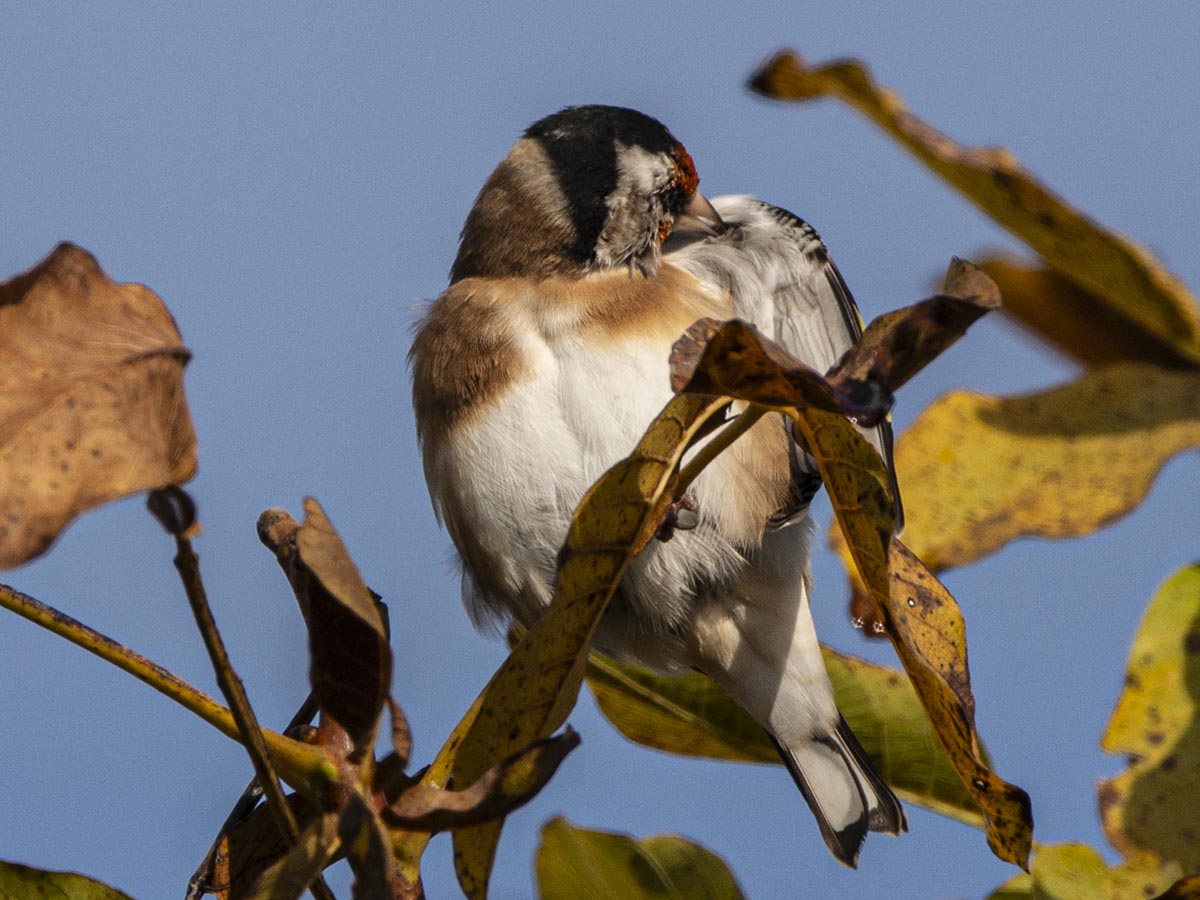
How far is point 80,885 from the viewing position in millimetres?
1637

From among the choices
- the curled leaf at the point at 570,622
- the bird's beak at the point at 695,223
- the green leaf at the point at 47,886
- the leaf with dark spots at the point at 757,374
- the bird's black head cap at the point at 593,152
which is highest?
the bird's black head cap at the point at 593,152

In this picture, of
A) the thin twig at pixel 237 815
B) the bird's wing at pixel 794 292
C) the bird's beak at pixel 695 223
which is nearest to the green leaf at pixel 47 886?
the thin twig at pixel 237 815

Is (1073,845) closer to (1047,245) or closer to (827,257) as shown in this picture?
(1047,245)

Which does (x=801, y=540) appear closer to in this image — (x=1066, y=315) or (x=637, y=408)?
(x=637, y=408)

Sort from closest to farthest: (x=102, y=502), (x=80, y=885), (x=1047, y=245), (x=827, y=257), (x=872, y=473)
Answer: (x=102, y=502) → (x=1047, y=245) → (x=872, y=473) → (x=80, y=885) → (x=827, y=257)

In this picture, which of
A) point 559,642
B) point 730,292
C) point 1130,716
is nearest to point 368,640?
point 559,642

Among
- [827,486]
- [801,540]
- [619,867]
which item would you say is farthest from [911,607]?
[801,540]

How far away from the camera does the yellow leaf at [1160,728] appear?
1.28m

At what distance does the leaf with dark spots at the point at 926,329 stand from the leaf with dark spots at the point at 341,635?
0.47 m

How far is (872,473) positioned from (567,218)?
7.81 ft

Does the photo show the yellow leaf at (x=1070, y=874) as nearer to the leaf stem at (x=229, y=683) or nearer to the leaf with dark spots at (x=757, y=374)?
the leaf with dark spots at (x=757, y=374)

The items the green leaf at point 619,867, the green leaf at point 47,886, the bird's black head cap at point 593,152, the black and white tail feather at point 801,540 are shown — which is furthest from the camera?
the bird's black head cap at point 593,152

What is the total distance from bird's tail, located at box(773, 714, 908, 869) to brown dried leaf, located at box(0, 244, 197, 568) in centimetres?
261

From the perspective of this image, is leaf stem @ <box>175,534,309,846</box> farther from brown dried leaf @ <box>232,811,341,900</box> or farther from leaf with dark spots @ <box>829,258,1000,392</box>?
leaf with dark spots @ <box>829,258,1000,392</box>
